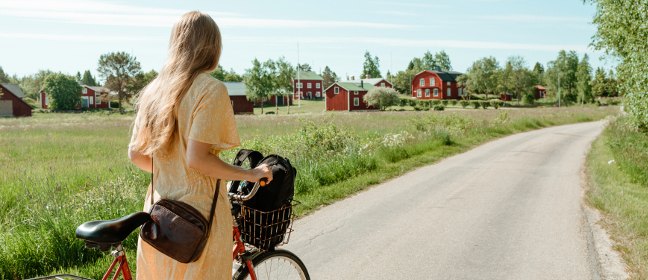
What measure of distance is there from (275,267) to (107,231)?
127 cm

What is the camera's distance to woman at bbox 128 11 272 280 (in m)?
2.71

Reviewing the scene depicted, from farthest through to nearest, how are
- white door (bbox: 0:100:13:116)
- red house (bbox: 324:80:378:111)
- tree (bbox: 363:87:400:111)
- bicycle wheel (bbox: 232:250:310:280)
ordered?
red house (bbox: 324:80:378:111) < tree (bbox: 363:87:400:111) < white door (bbox: 0:100:13:116) < bicycle wheel (bbox: 232:250:310:280)

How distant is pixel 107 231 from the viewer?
106 inches

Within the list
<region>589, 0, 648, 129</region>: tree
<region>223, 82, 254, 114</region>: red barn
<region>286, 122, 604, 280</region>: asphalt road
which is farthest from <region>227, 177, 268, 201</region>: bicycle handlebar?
<region>223, 82, 254, 114</region>: red barn

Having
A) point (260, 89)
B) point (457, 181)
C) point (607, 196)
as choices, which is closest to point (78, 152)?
point (457, 181)

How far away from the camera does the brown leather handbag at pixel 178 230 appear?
2.74 m

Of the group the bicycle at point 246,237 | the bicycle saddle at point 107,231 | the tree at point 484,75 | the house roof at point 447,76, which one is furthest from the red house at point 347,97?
the bicycle saddle at point 107,231

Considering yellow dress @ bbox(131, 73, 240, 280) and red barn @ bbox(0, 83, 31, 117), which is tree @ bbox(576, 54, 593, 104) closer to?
red barn @ bbox(0, 83, 31, 117)

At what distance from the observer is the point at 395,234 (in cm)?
781

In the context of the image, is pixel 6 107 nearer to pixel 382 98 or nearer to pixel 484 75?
pixel 382 98

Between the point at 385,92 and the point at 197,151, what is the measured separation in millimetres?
72106

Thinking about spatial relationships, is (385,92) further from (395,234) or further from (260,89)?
(395,234)

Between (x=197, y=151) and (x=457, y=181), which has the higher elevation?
(x=197, y=151)

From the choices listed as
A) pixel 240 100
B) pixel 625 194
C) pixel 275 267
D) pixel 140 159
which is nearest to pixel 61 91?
pixel 240 100
